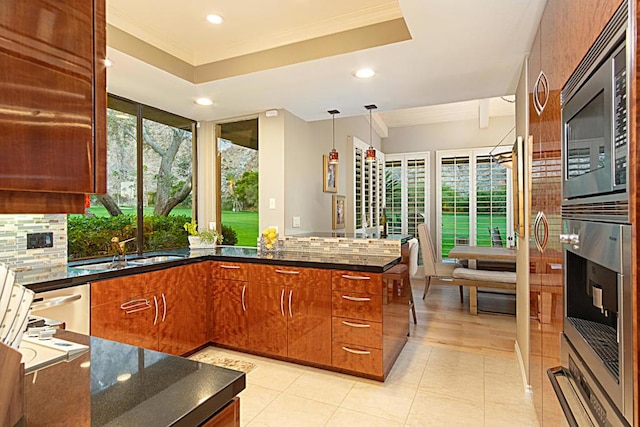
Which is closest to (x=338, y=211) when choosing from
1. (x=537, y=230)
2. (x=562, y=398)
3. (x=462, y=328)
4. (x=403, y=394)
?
(x=462, y=328)

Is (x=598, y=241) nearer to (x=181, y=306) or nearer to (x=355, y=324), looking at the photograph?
(x=355, y=324)

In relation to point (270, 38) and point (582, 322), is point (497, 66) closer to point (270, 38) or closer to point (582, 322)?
point (270, 38)

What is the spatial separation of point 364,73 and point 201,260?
82.8 inches

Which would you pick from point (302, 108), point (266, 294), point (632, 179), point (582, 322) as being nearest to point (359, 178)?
point (302, 108)

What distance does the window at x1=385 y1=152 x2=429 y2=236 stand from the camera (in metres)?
6.89

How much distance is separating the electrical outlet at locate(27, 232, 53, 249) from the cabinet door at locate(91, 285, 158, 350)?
705mm

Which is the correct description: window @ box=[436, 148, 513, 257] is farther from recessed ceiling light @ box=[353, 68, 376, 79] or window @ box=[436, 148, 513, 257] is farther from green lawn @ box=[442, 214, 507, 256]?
recessed ceiling light @ box=[353, 68, 376, 79]

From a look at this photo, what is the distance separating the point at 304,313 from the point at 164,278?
3.76 ft

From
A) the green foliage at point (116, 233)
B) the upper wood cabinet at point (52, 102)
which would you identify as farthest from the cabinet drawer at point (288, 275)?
the upper wood cabinet at point (52, 102)

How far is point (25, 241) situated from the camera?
2.57 m

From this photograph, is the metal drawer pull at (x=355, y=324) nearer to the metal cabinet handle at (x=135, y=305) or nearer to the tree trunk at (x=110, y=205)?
the metal cabinet handle at (x=135, y=305)

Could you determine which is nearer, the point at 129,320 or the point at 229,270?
the point at 129,320

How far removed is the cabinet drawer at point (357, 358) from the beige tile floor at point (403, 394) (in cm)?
9

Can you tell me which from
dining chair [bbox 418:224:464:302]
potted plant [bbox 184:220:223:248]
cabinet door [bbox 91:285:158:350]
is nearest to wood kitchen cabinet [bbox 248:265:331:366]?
cabinet door [bbox 91:285:158:350]
